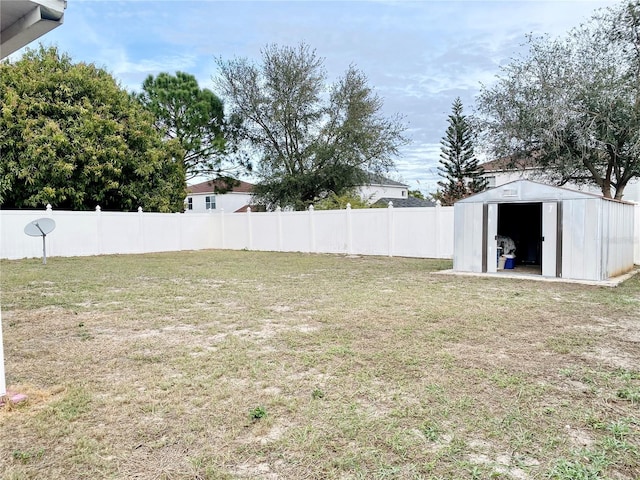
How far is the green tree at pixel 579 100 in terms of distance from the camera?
41.2 ft

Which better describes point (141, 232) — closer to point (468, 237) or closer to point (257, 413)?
point (468, 237)

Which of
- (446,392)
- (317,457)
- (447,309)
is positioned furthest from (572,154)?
(317,457)

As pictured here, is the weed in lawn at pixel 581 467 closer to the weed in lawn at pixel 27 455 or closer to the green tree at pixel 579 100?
the weed in lawn at pixel 27 455

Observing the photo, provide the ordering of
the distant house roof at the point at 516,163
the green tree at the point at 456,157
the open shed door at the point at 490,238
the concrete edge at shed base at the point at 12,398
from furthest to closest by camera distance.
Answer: the green tree at the point at 456,157
the distant house roof at the point at 516,163
the open shed door at the point at 490,238
the concrete edge at shed base at the point at 12,398

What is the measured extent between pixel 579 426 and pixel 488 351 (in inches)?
61.6

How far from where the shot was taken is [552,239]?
9070 millimetres

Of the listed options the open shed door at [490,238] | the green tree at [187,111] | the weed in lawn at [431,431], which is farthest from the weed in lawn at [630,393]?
the green tree at [187,111]

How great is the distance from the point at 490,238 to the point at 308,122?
49.5 feet

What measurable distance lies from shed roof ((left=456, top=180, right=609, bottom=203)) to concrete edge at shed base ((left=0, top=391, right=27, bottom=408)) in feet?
29.3

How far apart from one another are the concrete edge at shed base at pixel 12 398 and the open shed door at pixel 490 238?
888cm

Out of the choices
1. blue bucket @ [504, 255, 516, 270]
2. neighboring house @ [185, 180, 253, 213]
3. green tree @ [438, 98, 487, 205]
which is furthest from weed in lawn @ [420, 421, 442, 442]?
neighboring house @ [185, 180, 253, 213]

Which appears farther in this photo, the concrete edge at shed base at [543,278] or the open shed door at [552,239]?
the open shed door at [552,239]

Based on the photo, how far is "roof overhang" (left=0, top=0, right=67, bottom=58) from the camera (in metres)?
2.69

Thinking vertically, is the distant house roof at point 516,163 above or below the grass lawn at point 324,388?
above
